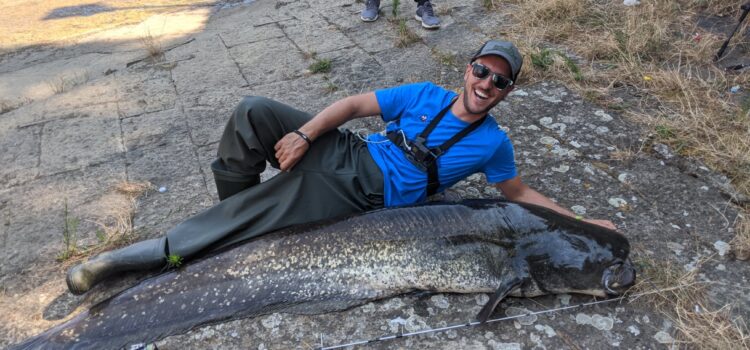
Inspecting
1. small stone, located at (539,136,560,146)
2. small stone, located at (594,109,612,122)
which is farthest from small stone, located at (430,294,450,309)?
small stone, located at (594,109,612,122)

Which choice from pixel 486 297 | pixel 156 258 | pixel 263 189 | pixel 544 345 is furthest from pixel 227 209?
pixel 544 345

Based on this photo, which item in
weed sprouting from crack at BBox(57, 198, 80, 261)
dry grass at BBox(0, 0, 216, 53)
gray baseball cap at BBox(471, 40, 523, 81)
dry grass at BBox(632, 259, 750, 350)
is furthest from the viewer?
dry grass at BBox(0, 0, 216, 53)

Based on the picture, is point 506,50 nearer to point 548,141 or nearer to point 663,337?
point 548,141

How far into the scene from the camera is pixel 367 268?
2699 millimetres

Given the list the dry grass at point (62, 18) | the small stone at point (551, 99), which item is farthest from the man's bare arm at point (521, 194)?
the dry grass at point (62, 18)

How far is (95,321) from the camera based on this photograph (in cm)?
255

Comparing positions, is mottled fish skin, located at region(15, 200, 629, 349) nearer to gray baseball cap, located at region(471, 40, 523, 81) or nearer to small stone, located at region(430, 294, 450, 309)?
small stone, located at region(430, 294, 450, 309)

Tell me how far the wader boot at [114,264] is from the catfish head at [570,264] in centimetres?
176

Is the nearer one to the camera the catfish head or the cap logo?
the catfish head

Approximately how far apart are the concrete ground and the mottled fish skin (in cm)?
9

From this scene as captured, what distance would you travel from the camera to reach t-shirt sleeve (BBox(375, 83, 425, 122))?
3.06 metres

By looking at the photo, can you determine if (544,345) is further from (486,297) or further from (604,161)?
(604,161)

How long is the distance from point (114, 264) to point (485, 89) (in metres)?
2.16

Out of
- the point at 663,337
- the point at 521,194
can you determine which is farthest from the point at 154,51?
the point at 663,337
